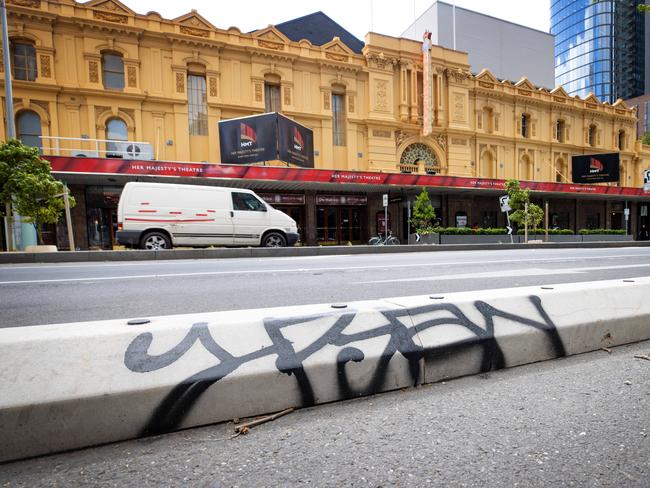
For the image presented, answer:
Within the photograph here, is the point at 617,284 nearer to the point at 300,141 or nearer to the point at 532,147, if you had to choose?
the point at 300,141

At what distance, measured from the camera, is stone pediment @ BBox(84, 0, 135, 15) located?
65.0ft

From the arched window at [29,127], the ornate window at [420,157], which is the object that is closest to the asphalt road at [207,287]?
the arched window at [29,127]

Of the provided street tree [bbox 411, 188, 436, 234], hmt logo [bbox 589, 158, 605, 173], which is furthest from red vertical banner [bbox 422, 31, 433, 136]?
hmt logo [bbox 589, 158, 605, 173]

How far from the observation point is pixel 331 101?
82.0ft

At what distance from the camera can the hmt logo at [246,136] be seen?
20.3m

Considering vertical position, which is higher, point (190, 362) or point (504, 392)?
point (190, 362)

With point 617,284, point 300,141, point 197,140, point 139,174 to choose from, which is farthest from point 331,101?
point 617,284

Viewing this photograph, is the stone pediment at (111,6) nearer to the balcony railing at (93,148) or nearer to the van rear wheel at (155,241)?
the balcony railing at (93,148)

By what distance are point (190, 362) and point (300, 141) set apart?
2124 cm

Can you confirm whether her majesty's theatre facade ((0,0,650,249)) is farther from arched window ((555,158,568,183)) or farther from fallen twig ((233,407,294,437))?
fallen twig ((233,407,294,437))

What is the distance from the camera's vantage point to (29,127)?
19000mm

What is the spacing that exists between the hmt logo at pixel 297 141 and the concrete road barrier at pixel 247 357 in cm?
1992

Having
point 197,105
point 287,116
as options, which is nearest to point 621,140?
point 287,116

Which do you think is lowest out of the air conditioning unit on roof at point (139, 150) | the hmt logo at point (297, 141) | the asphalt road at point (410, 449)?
the asphalt road at point (410, 449)
